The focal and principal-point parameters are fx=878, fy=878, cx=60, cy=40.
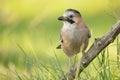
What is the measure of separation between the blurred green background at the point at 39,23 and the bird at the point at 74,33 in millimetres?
1681

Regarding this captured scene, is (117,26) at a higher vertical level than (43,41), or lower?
higher

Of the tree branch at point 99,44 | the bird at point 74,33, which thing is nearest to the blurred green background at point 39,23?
the bird at point 74,33

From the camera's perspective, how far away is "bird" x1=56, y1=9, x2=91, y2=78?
20.8ft

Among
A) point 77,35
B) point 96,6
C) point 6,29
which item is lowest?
point 96,6

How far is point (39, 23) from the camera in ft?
31.8

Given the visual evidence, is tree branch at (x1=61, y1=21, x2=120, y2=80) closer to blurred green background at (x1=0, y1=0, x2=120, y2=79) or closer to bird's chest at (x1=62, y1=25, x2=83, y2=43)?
bird's chest at (x1=62, y1=25, x2=83, y2=43)

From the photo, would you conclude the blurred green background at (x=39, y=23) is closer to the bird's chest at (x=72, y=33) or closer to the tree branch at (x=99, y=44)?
the bird's chest at (x=72, y=33)

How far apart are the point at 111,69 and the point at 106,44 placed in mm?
504

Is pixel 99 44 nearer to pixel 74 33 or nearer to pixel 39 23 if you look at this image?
pixel 74 33

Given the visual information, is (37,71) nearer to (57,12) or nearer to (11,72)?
(11,72)

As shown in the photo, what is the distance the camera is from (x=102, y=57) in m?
6.30

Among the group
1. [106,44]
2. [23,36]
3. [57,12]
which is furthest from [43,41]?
[106,44]

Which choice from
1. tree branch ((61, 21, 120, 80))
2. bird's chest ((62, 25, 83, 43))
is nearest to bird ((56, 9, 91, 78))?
bird's chest ((62, 25, 83, 43))

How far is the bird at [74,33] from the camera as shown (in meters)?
6.34
